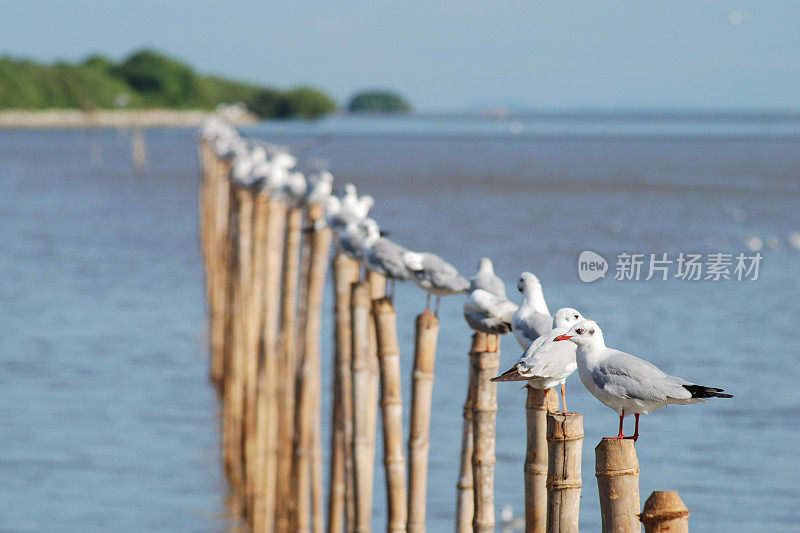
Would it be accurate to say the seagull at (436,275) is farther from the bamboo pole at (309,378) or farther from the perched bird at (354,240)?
the bamboo pole at (309,378)

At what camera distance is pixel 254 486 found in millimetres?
9391

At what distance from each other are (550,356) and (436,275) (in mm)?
1626

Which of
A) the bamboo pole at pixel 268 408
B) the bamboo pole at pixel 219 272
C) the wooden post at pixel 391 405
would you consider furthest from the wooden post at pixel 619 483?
the bamboo pole at pixel 219 272

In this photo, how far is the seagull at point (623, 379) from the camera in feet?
10.4

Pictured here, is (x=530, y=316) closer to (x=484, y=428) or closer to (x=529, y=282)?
(x=529, y=282)

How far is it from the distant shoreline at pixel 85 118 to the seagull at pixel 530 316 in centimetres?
13674

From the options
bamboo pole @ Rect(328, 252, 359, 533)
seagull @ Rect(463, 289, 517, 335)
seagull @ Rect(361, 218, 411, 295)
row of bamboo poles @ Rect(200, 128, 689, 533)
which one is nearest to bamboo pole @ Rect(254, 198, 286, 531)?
row of bamboo poles @ Rect(200, 128, 689, 533)

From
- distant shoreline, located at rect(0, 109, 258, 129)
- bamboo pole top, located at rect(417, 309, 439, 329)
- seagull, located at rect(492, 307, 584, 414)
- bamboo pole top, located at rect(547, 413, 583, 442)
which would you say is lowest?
distant shoreline, located at rect(0, 109, 258, 129)

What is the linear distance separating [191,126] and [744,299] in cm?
15264

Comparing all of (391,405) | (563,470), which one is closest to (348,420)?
(391,405)

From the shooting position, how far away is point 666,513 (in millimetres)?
3086

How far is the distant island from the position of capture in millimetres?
149875

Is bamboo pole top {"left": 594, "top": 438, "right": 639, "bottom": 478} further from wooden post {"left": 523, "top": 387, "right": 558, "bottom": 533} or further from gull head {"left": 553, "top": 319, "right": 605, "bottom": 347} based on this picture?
wooden post {"left": 523, "top": 387, "right": 558, "bottom": 533}

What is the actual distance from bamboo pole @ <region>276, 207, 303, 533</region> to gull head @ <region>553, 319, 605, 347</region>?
5085 millimetres
